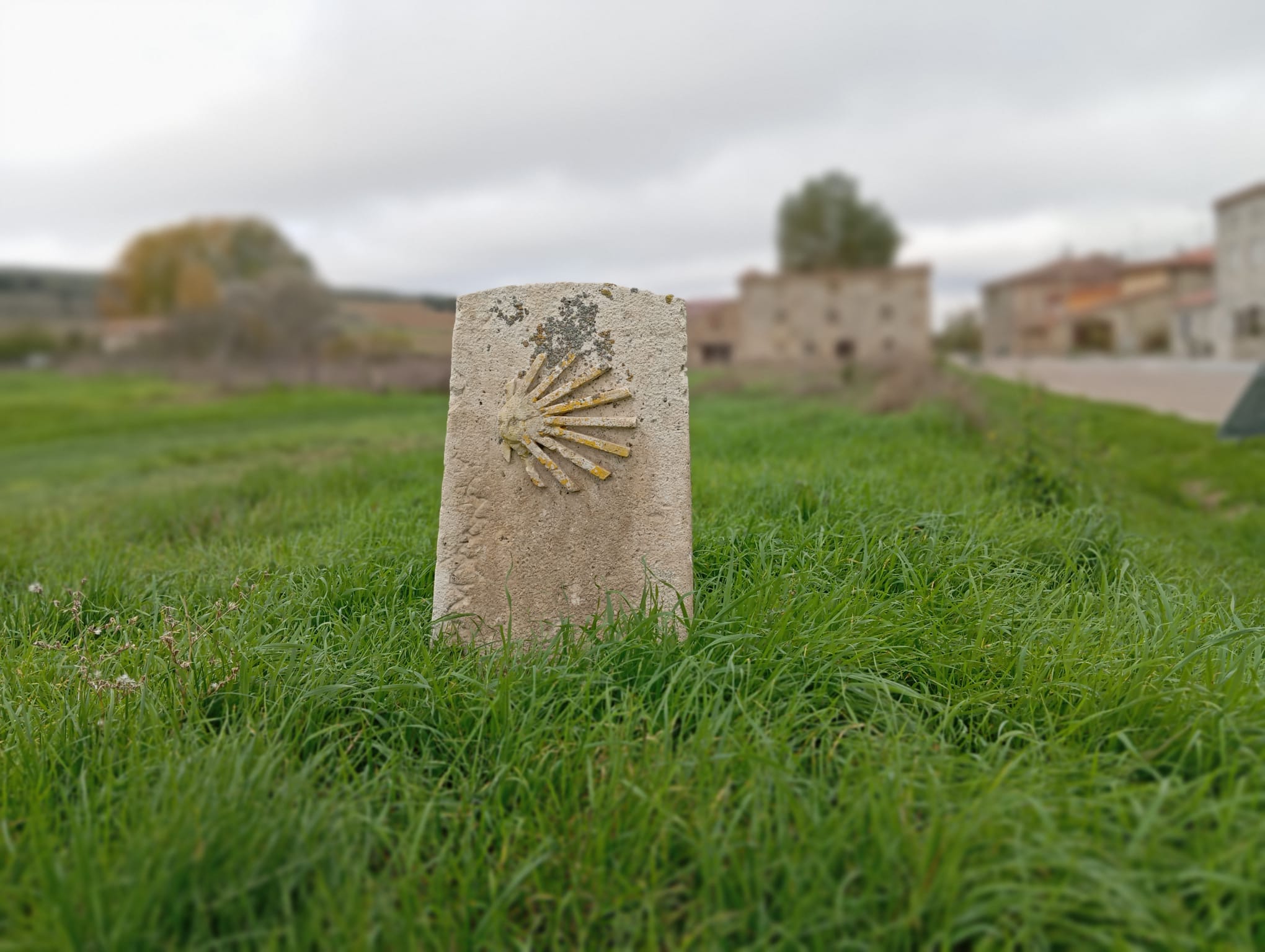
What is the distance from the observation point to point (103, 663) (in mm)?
2762

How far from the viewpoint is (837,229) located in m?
45.5

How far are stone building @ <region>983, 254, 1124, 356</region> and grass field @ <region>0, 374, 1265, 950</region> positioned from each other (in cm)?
6080


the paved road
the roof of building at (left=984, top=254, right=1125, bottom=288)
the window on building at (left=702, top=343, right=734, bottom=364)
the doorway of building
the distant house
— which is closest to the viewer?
the paved road

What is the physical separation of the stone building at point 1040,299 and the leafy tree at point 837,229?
1849 cm

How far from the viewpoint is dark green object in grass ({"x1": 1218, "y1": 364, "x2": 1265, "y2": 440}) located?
8812mm

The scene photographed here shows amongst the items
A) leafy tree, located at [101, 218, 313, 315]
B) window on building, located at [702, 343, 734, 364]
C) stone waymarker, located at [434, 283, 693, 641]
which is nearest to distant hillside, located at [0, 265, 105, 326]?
leafy tree, located at [101, 218, 313, 315]

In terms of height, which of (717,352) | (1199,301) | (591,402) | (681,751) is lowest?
(681,751)

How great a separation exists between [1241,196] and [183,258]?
49308mm

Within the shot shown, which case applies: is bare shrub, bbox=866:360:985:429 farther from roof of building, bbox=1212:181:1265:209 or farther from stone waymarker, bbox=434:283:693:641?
roof of building, bbox=1212:181:1265:209

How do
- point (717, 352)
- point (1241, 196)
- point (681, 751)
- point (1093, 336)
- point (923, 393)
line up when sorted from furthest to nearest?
point (1093, 336) < point (717, 352) < point (1241, 196) < point (923, 393) < point (681, 751)

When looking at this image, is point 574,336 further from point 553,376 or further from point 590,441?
point 590,441

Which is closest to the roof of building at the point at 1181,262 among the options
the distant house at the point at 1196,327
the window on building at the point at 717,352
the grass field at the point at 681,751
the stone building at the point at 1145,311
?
the stone building at the point at 1145,311

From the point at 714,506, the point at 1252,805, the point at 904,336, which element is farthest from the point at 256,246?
the point at 1252,805

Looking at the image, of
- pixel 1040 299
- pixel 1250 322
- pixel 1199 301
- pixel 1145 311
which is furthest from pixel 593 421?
pixel 1040 299
